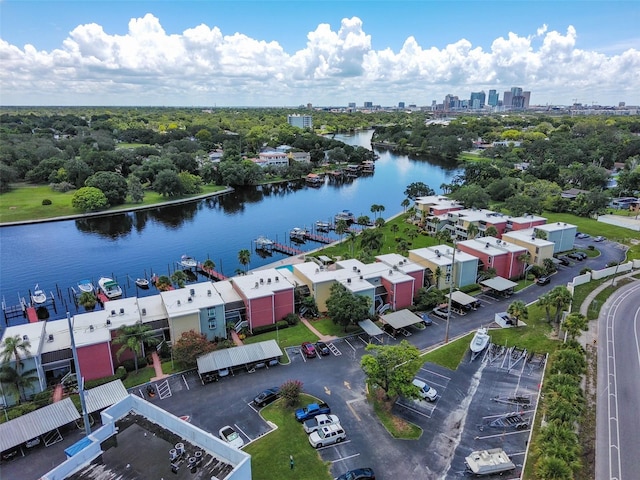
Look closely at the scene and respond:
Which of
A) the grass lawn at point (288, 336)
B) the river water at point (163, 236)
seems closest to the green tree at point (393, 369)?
the grass lawn at point (288, 336)

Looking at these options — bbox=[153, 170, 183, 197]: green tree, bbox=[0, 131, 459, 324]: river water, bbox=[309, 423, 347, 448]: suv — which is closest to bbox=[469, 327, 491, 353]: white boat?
bbox=[309, 423, 347, 448]: suv

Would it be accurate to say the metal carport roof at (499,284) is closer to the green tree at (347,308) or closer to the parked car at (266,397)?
the green tree at (347,308)

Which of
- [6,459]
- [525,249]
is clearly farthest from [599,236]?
[6,459]

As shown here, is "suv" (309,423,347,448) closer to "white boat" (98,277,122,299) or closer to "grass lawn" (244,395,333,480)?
"grass lawn" (244,395,333,480)

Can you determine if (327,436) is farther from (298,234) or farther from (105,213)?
(105,213)

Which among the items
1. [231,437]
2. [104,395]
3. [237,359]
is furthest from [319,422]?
[104,395]
